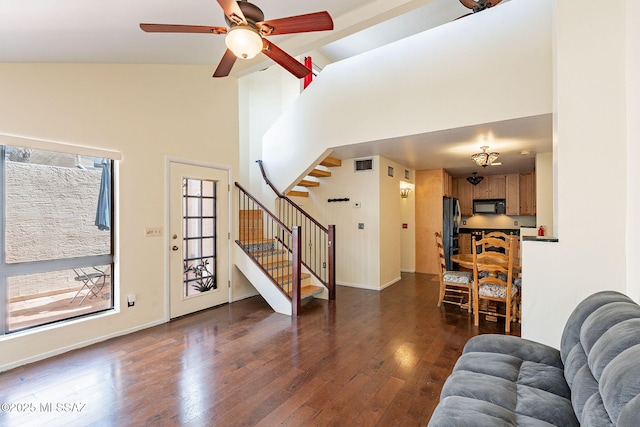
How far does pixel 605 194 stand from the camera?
213cm

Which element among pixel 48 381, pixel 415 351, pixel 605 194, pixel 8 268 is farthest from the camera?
pixel 415 351

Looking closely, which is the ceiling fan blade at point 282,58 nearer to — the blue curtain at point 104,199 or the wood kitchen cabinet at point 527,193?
the blue curtain at point 104,199

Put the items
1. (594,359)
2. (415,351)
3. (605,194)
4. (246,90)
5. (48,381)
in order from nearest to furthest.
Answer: (594,359) < (605,194) < (48,381) < (415,351) < (246,90)

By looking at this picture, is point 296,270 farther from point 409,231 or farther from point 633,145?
point 409,231

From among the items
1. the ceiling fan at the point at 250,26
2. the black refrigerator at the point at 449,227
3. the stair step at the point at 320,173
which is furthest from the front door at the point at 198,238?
the black refrigerator at the point at 449,227

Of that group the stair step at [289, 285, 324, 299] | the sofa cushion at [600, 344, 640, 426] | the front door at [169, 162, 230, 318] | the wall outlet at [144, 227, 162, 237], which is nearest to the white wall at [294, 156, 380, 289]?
the stair step at [289, 285, 324, 299]

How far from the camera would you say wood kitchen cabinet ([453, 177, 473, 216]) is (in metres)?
7.69

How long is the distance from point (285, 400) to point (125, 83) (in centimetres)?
366

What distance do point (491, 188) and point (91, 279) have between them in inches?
312

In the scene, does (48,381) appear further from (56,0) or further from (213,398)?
(56,0)

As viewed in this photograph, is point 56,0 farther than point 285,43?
No

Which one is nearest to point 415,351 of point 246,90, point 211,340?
point 211,340

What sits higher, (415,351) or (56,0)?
(56,0)

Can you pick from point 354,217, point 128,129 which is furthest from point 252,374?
point 354,217
